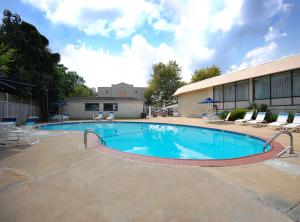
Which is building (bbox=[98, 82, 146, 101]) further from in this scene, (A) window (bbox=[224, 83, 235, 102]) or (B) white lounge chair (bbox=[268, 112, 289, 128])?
(B) white lounge chair (bbox=[268, 112, 289, 128])

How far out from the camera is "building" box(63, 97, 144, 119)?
78.4ft

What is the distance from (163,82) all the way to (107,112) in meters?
21.0

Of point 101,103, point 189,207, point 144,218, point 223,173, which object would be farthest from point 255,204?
point 101,103

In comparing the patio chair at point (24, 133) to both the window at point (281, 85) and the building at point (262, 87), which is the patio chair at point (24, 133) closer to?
the building at point (262, 87)

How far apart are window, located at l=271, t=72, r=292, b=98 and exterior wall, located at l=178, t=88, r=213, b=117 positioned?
7.29 metres

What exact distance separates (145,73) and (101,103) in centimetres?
2380

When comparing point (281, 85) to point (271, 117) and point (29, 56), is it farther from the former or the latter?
point (29, 56)

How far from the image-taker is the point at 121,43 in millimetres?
15039

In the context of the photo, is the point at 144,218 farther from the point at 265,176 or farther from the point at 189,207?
the point at 265,176

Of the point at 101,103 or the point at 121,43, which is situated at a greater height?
the point at 121,43

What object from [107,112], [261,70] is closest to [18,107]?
[107,112]

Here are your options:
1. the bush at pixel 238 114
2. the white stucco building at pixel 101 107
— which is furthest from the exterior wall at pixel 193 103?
the white stucco building at pixel 101 107

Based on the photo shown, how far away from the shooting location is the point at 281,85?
→ 45.3 ft

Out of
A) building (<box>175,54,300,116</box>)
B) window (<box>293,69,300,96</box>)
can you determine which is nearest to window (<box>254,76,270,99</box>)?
building (<box>175,54,300,116</box>)
